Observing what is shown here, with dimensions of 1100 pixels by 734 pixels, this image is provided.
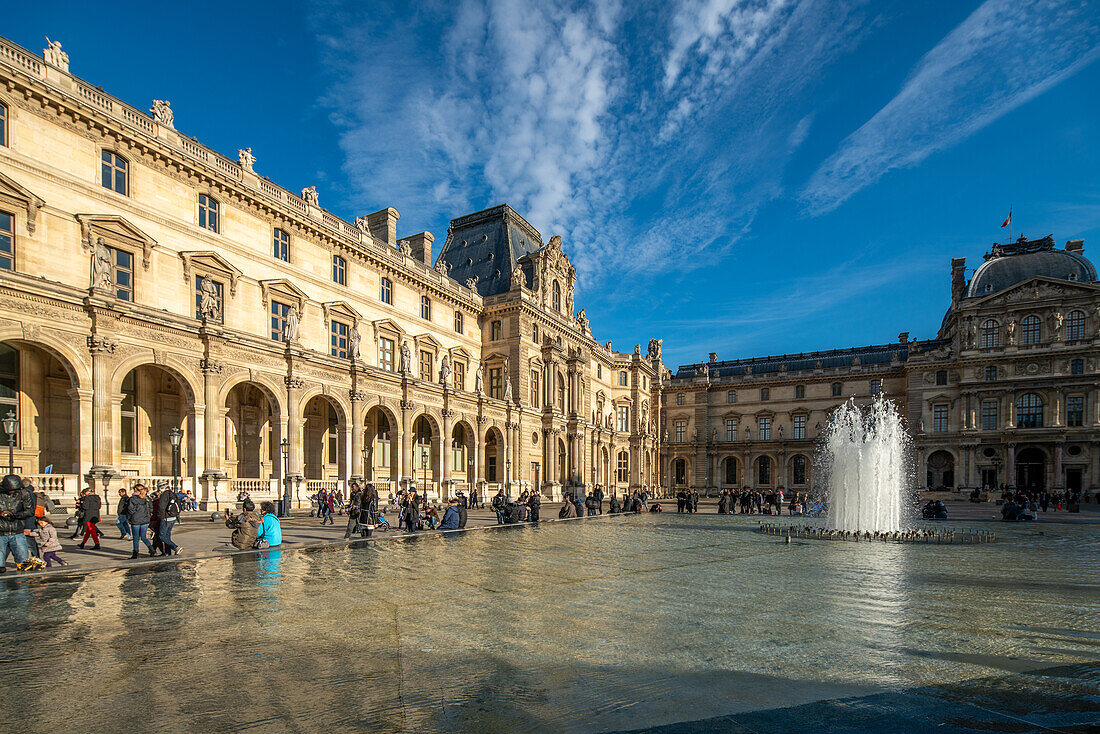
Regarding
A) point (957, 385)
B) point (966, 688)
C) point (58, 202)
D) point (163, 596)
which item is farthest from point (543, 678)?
point (957, 385)

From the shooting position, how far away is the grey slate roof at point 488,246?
162ft

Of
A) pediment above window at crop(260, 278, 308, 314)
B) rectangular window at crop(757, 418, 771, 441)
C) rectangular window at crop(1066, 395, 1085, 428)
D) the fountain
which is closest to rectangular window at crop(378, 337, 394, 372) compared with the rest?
pediment above window at crop(260, 278, 308, 314)

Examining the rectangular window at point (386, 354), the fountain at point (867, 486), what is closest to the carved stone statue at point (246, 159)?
the rectangular window at point (386, 354)

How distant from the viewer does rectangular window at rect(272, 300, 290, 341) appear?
30094 millimetres

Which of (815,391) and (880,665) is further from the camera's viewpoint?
(815,391)

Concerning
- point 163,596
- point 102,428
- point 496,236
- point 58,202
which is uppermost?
point 496,236

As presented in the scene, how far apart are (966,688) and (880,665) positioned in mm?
790

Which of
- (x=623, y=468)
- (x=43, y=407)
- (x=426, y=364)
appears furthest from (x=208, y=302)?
(x=623, y=468)

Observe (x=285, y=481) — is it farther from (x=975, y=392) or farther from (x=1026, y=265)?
(x=1026, y=265)

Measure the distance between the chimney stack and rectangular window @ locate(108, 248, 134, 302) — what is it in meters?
17.3

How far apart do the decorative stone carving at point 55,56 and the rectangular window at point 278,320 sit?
12.2 m

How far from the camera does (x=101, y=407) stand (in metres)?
20.3

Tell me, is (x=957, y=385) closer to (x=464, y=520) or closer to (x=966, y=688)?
(x=464, y=520)

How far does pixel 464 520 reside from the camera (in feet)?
75.2
